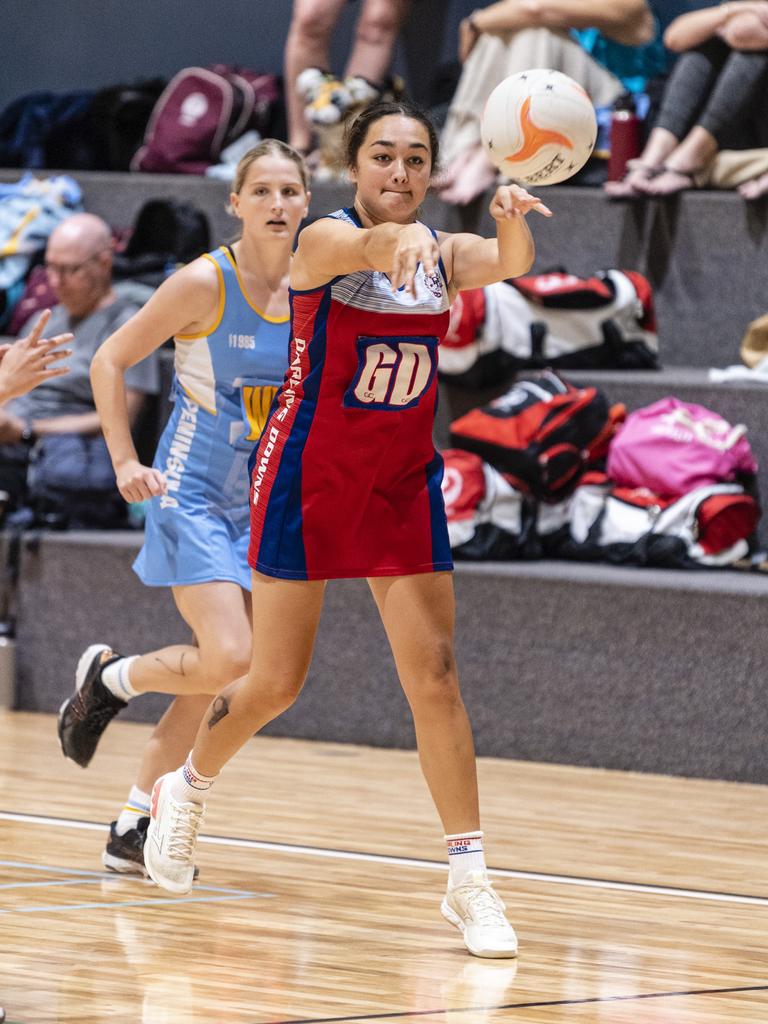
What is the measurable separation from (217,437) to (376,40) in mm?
3586

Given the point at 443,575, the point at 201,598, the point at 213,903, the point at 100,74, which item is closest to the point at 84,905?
the point at 213,903

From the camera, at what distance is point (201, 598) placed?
380 centimetres

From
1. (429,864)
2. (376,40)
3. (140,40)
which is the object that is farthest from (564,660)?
(140,40)

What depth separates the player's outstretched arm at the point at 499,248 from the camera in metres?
3.00

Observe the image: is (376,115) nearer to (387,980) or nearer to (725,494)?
(387,980)

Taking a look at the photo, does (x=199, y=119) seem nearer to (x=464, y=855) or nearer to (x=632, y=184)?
(x=632, y=184)

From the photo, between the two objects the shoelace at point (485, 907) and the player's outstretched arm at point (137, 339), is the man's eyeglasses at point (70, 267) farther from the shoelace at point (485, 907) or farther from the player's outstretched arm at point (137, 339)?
the shoelace at point (485, 907)

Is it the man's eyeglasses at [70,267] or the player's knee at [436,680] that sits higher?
the player's knee at [436,680]

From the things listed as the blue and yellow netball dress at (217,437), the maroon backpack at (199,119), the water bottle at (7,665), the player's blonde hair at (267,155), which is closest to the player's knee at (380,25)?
the maroon backpack at (199,119)

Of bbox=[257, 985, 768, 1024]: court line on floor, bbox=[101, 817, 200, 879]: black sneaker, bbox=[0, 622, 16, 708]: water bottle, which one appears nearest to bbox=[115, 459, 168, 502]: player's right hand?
bbox=[101, 817, 200, 879]: black sneaker

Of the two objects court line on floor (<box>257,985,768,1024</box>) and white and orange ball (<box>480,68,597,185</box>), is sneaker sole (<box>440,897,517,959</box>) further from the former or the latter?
white and orange ball (<box>480,68,597,185</box>)

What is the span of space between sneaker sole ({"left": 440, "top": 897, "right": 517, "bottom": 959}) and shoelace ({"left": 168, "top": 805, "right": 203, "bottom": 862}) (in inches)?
19.0

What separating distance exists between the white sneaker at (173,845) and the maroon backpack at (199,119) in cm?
425

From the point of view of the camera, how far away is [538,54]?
650 centimetres
